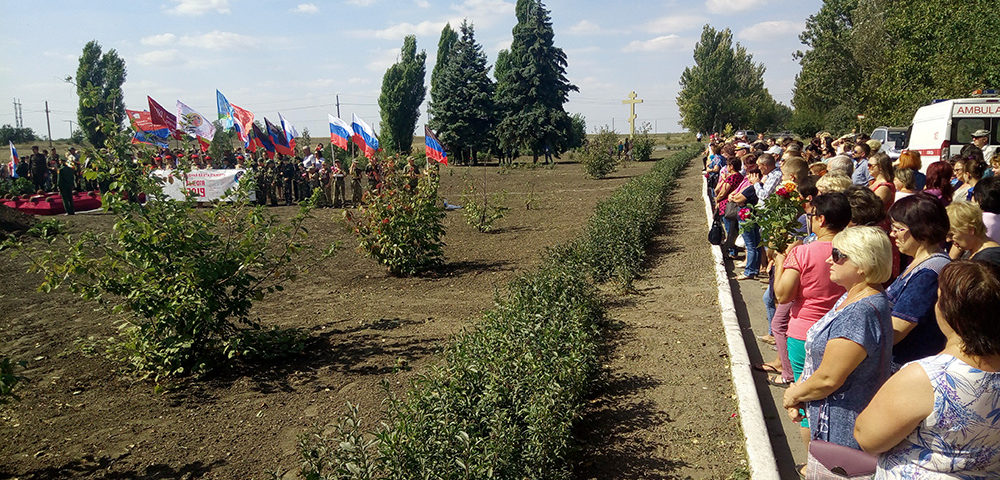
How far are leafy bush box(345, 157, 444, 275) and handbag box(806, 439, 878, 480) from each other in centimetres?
745

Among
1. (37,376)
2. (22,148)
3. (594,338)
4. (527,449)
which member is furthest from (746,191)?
(22,148)

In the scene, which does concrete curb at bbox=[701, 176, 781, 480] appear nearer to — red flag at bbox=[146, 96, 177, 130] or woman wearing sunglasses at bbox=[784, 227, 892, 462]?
woman wearing sunglasses at bbox=[784, 227, 892, 462]

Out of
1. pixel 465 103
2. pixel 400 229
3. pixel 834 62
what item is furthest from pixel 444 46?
pixel 400 229

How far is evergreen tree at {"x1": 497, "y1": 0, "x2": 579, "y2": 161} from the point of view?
42.3 metres

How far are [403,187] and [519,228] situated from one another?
16.5 feet

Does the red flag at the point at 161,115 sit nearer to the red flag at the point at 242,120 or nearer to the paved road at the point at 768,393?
the red flag at the point at 242,120

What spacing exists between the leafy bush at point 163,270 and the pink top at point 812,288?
4299mm

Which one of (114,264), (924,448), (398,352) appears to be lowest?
(398,352)

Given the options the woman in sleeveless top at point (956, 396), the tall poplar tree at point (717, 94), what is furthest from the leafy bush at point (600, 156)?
the tall poplar tree at point (717, 94)

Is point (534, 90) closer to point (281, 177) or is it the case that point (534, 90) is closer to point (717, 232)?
point (281, 177)

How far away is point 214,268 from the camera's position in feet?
18.8

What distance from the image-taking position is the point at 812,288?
3998 millimetres

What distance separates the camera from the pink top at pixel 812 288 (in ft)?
13.0

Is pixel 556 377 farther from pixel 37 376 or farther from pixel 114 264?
pixel 37 376
